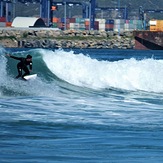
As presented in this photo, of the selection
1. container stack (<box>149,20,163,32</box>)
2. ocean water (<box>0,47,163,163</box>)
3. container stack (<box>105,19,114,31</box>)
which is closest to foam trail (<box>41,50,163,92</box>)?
ocean water (<box>0,47,163,163</box>)

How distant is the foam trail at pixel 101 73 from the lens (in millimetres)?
34403

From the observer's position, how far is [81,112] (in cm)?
2280

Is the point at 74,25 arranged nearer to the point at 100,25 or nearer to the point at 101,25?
the point at 100,25

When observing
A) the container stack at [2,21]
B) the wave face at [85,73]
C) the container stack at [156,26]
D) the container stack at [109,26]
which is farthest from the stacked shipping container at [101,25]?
the wave face at [85,73]

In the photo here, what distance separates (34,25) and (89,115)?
12142 centimetres

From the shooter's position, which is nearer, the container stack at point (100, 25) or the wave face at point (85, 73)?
the wave face at point (85, 73)

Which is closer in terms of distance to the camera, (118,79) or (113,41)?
(118,79)

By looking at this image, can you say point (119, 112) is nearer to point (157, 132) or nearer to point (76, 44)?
point (157, 132)

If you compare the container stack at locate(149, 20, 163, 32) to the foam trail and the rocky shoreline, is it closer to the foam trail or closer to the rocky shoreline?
the rocky shoreline

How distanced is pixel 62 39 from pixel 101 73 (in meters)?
88.4

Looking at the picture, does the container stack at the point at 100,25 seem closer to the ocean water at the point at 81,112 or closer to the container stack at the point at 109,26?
the container stack at the point at 109,26

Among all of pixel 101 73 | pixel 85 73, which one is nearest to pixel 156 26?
pixel 101 73

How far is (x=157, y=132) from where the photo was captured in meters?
19.3

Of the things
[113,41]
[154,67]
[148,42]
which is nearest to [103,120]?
[154,67]
